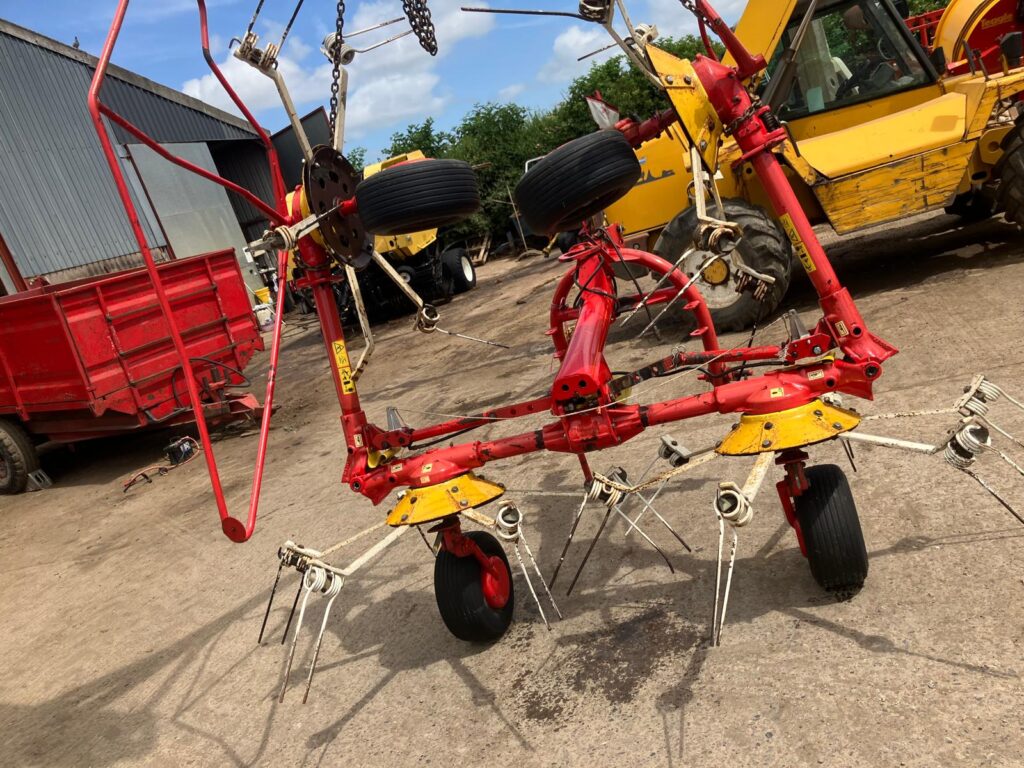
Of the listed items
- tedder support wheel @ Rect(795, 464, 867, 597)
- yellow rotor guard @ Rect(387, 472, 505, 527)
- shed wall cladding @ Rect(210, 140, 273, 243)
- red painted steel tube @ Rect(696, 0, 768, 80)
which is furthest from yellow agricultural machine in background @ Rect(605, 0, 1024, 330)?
shed wall cladding @ Rect(210, 140, 273, 243)

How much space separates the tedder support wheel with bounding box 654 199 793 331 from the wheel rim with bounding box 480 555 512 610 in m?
3.60

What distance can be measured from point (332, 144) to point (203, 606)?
2733 millimetres

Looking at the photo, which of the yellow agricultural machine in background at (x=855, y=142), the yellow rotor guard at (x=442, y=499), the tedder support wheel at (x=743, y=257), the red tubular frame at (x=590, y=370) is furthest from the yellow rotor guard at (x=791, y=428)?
the tedder support wheel at (x=743, y=257)

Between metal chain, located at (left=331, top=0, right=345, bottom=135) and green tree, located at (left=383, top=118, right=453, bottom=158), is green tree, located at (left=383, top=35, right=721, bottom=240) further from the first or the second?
metal chain, located at (left=331, top=0, right=345, bottom=135)

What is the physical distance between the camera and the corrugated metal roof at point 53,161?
13.9 m

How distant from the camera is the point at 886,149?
5.80 m

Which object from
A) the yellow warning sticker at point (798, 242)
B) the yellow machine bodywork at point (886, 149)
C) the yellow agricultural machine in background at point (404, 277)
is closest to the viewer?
the yellow warning sticker at point (798, 242)

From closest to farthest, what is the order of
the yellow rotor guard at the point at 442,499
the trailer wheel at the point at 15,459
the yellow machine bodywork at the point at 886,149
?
the yellow rotor guard at the point at 442,499
the yellow machine bodywork at the point at 886,149
the trailer wheel at the point at 15,459

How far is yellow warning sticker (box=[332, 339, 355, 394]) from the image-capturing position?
3223 millimetres

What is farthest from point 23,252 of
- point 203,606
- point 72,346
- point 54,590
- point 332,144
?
point 332,144

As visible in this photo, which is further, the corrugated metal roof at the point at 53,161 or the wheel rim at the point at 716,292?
the corrugated metal roof at the point at 53,161

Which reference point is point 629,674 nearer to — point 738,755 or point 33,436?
point 738,755

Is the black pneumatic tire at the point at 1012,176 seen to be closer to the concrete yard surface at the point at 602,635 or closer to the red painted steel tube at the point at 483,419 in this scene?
the concrete yard surface at the point at 602,635

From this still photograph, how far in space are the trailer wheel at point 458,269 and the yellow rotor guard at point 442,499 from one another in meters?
12.1
